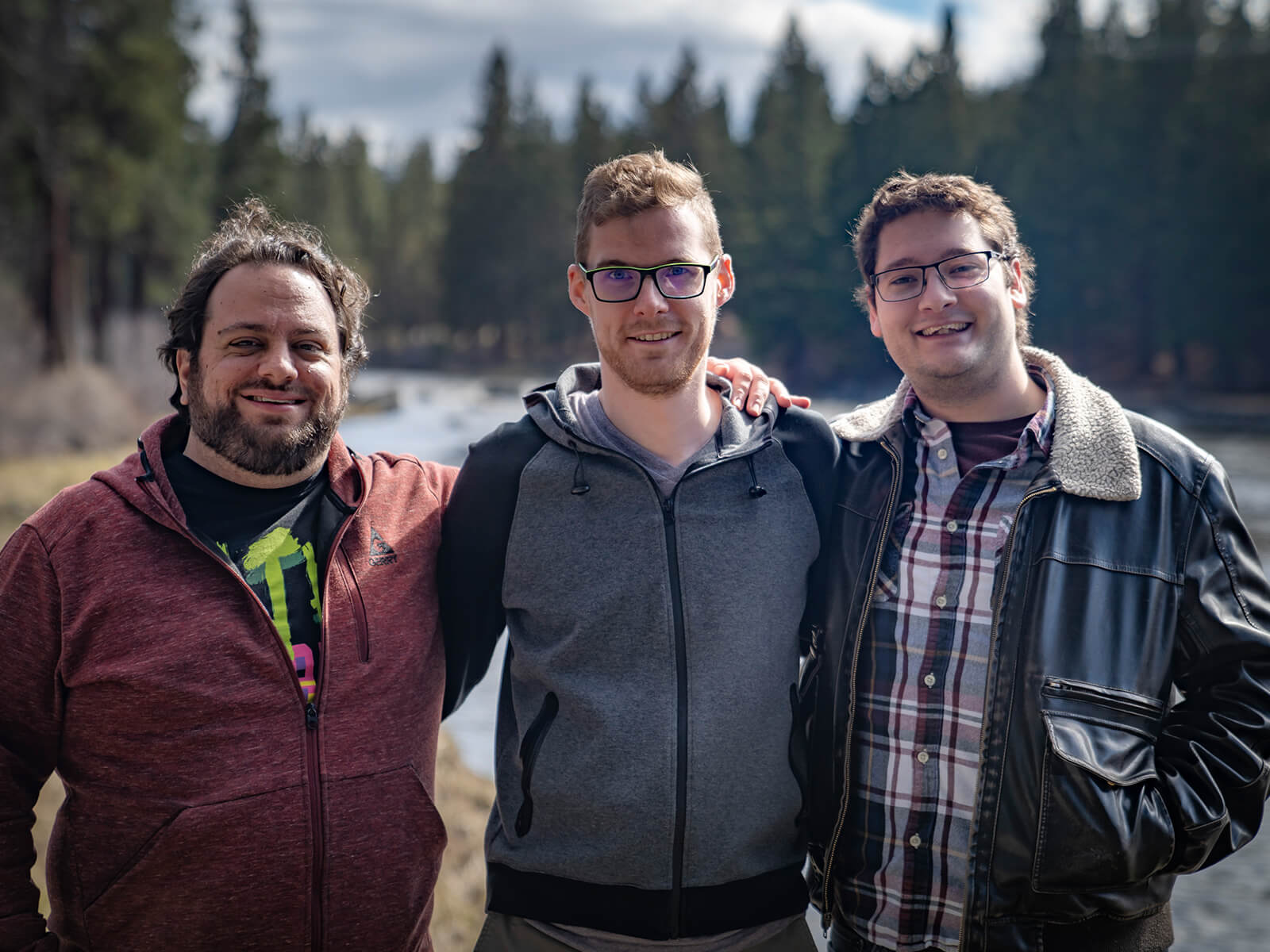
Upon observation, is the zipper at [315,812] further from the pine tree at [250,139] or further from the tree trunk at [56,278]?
the pine tree at [250,139]

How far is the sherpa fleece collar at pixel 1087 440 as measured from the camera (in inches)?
108

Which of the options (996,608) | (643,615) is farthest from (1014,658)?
(643,615)

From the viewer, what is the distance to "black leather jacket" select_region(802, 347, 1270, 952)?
2.61 metres

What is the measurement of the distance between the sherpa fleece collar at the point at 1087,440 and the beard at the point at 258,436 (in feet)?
5.37

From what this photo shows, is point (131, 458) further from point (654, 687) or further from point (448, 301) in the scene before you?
point (448, 301)

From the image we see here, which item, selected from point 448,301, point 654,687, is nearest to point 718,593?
point 654,687

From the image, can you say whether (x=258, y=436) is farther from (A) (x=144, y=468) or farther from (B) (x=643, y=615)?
(B) (x=643, y=615)

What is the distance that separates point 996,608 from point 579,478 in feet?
3.89

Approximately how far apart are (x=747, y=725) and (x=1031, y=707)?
0.74m

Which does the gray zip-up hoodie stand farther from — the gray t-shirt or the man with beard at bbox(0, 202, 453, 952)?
the man with beard at bbox(0, 202, 453, 952)

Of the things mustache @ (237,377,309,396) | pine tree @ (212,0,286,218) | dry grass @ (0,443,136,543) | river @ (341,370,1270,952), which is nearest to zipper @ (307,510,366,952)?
mustache @ (237,377,309,396)

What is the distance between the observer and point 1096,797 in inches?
101

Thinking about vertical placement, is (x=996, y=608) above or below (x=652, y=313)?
below

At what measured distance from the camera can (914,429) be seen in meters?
3.21
